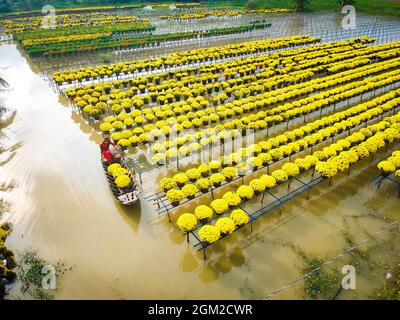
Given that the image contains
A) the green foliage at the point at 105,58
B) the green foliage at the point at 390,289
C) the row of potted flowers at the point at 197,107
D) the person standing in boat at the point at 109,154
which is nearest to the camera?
the green foliage at the point at 390,289

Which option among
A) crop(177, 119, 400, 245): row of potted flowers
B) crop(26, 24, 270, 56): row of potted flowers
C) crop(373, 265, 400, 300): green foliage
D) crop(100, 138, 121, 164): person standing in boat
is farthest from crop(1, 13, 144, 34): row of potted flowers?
crop(373, 265, 400, 300): green foliage

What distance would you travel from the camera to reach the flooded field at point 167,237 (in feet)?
29.1

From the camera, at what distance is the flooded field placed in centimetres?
888

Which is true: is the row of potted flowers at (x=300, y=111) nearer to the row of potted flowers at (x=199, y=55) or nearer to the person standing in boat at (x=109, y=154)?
the person standing in boat at (x=109, y=154)

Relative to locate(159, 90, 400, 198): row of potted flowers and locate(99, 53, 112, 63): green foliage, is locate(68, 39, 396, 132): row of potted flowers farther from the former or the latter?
locate(99, 53, 112, 63): green foliage

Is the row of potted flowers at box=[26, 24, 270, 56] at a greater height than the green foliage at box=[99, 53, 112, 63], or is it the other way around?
the row of potted flowers at box=[26, 24, 270, 56]

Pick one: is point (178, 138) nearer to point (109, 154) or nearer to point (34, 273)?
point (109, 154)

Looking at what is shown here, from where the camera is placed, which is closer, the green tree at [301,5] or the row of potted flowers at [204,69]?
the row of potted flowers at [204,69]

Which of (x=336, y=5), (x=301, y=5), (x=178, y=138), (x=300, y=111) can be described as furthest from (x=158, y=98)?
(x=336, y=5)

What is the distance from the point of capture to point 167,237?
10.5 m

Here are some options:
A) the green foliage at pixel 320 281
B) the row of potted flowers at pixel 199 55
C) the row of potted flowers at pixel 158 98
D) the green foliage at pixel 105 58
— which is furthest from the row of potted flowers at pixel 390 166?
the green foliage at pixel 105 58

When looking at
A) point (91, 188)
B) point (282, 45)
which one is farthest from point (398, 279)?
point (282, 45)

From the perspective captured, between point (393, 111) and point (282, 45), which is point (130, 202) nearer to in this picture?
point (393, 111)

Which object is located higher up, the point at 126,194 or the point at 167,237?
the point at 126,194
